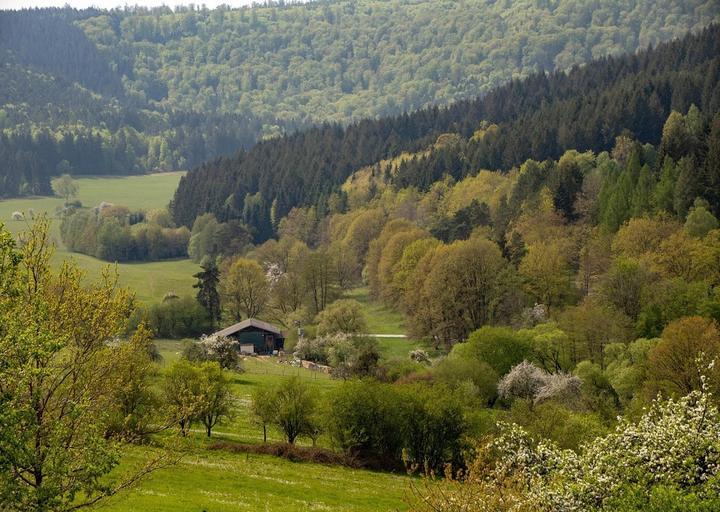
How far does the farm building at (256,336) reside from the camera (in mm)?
107750

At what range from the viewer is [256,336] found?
10875 cm

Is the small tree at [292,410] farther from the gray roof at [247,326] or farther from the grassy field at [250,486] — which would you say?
the gray roof at [247,326]

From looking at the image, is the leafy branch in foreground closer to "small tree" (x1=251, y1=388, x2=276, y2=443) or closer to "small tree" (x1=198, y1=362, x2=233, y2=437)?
"small tree" (x1=198, y1=362, x2=233, y2=437)

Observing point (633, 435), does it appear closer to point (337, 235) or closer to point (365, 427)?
point (365, 427)

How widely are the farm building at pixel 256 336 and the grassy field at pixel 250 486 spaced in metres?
48.4

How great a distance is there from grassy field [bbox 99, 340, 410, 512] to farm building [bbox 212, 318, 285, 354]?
4841 centimetres

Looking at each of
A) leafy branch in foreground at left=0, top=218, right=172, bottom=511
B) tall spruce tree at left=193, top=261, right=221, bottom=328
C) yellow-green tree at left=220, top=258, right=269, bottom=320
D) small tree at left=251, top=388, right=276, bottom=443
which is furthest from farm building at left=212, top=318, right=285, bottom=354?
leafy branch in foreground at left=0, top=218, right=172, bottom=511

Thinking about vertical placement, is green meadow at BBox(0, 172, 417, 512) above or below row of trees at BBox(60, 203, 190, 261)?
above

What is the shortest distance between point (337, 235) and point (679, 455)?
132307mm

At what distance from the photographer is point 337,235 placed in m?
155

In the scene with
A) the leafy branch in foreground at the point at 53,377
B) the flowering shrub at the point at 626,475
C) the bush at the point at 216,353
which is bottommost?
the bush at the point at 216,353

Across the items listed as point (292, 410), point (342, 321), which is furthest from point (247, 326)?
point (292, 410)

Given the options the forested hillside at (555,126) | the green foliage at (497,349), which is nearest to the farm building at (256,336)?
the green foliage at (497,349)

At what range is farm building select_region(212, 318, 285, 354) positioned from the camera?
108 meters
